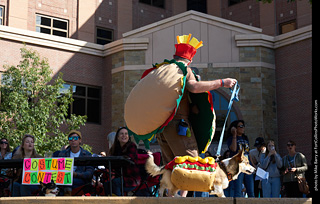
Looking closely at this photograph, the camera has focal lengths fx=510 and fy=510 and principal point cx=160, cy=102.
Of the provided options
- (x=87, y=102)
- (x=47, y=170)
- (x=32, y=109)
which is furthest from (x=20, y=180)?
(x=87, y=102)

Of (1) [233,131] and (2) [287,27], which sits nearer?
(1) [233,131]

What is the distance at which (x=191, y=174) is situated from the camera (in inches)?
204

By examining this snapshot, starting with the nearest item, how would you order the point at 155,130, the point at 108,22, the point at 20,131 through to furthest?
the point at 155,130
the point at 20,131
the point at 108,22

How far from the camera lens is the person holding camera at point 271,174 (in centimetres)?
1066

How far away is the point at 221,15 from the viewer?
3134 cm

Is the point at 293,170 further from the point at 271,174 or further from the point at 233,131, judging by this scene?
the point at 233,131

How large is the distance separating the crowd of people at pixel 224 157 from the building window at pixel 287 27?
59.7ft

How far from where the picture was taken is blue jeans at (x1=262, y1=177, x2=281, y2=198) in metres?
10.7

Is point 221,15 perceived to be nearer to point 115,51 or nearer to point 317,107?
point 115,51

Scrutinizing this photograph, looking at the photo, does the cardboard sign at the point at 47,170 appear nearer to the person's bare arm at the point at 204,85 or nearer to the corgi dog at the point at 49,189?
the corgi dog at the point at 49,189

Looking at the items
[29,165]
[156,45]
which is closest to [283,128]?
[156,45]

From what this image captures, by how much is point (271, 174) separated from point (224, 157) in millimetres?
2112

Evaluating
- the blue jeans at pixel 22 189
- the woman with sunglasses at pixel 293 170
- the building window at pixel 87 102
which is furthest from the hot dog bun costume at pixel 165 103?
the building window at pixel 87 102

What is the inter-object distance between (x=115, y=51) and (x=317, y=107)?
70.4 ft
